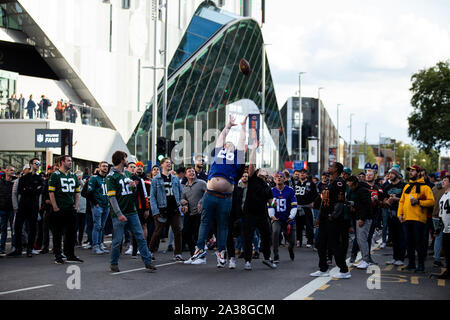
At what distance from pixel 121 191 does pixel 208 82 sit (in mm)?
42863

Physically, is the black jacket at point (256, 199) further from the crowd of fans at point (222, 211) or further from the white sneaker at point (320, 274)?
the white sneaker at point (320, 274)

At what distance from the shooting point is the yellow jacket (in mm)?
11117

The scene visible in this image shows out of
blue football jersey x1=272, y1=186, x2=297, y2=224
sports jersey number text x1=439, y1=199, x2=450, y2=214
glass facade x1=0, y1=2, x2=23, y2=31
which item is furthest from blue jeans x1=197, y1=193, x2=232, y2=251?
glass facade x1=0, y1=2, x2=23, y2=31

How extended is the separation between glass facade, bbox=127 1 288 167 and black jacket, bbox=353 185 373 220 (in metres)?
30.9

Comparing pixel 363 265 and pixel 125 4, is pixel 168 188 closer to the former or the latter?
pixel 363 265

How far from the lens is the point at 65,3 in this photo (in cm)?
3700

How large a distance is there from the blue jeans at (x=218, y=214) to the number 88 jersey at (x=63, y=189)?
2637mm

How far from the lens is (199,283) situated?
8.95 meters

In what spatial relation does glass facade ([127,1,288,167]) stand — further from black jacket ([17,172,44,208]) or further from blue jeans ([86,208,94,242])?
black jacket ([17,172,44,208])

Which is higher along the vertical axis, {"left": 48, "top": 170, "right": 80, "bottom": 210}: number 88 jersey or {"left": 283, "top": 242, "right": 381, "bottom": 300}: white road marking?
{"left": 48, "top": 170, "right": 80, "bottom": 210}: number 88 jersey

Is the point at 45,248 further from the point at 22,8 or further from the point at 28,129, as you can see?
the point at 22,8

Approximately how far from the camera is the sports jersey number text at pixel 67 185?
11.6 m

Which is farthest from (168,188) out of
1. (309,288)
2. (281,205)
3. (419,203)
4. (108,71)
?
(108,71)

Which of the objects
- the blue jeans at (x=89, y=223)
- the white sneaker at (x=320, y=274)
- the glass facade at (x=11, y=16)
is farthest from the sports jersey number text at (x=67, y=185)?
the glass facade at (x=11, y=16)
